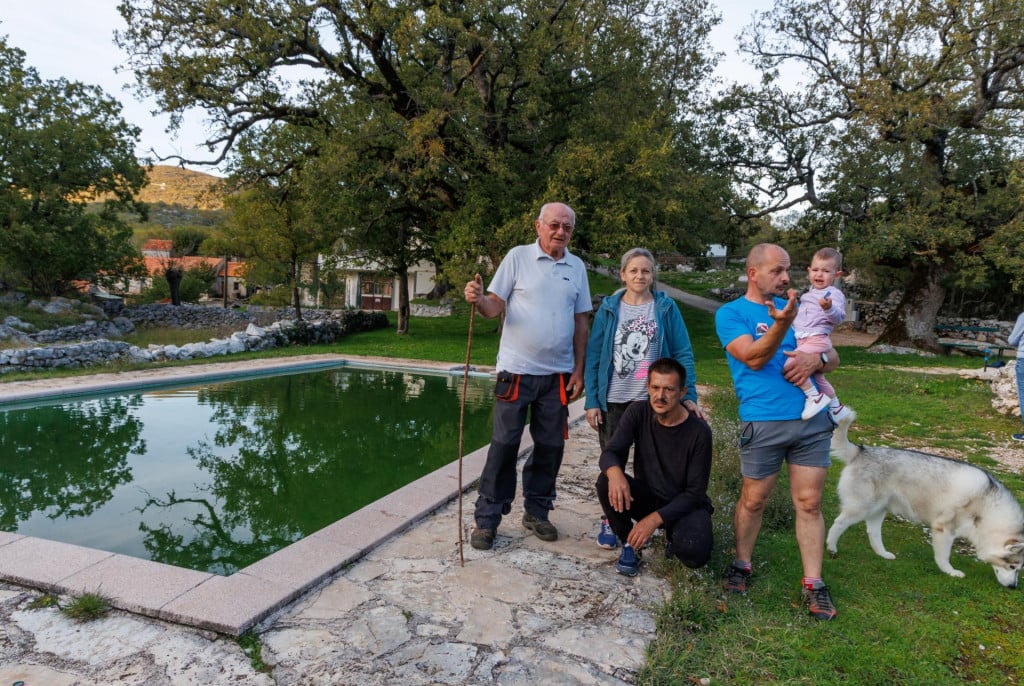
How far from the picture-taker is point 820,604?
8.55 feet

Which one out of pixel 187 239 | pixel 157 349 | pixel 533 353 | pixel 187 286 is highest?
pixel 187 239

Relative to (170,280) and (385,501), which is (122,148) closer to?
(170,280)

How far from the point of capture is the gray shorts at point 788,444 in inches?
103

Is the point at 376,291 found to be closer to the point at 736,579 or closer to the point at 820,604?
the point at 736,579

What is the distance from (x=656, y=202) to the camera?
13867 mm

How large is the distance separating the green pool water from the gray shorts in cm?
278

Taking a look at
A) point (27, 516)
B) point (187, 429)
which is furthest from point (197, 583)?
point (187, 429)

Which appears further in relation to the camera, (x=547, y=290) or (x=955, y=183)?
(x=955, y=183)

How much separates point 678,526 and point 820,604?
66 cm

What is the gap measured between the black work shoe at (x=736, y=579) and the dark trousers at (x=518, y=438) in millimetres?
1076

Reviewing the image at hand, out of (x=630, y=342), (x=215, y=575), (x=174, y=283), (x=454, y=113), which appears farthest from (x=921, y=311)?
(x=174, y=283)

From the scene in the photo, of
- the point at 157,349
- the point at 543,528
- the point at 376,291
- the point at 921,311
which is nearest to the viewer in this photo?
the point at 543,528

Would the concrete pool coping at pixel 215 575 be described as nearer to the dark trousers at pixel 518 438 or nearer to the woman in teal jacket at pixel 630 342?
the dark trousers at pixel 518 438

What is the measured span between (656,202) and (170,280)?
25.0 metres
